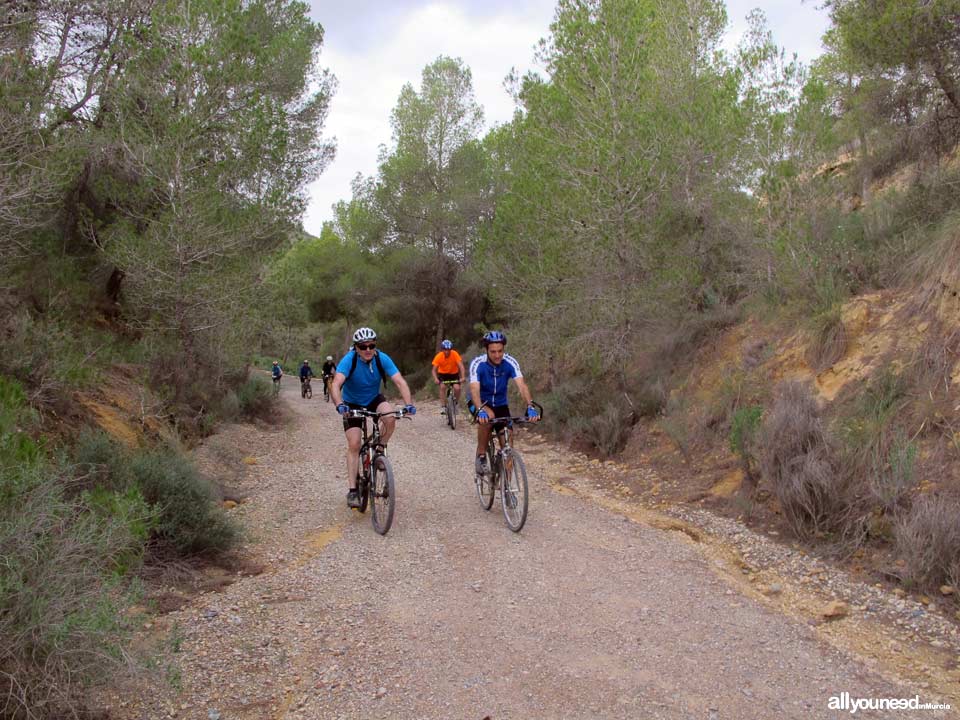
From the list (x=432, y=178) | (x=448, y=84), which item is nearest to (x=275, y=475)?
(x=432, y=178)

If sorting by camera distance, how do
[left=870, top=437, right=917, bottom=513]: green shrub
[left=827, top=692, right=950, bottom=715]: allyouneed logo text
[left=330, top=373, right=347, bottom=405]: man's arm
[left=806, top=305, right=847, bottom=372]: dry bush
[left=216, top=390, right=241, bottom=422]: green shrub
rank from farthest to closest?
[left=216, top=390, right=241, bottom=422]: green shrub, [left=806, top=305, right=847, bottom=372]: dry bush, [left=330, top=373, right=347, bottom=405]: man's arm, [left=870, top=437, right=917, bottom=513]: green shrub, [left=827, top=692, right=950, bottom=715]: allyouneed logo text

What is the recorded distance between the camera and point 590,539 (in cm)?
677

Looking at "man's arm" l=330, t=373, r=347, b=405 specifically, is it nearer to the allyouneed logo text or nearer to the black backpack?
the black backpack

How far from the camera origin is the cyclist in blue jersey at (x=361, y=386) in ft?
23.7

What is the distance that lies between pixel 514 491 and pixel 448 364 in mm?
7995

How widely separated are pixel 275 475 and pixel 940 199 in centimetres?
1078

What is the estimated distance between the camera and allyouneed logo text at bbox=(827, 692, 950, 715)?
370 cm

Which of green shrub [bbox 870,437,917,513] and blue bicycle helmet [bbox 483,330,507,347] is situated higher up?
blue bicycle helmet [bbox 483,330,507,347]

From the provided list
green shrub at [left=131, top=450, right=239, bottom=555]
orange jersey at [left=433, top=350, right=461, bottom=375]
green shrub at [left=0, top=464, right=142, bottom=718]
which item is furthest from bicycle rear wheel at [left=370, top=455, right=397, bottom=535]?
orange jersey at [left=433, top=350, right=461, bottom=375]

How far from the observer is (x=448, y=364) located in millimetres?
14820

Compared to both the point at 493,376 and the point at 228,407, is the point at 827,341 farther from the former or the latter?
the point at 228,407

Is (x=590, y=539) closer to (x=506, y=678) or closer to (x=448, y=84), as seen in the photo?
(x=506, y=678)

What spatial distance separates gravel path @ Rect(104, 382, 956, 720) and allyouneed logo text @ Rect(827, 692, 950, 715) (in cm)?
5

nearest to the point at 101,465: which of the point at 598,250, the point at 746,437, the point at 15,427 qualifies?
the point at 15,427
